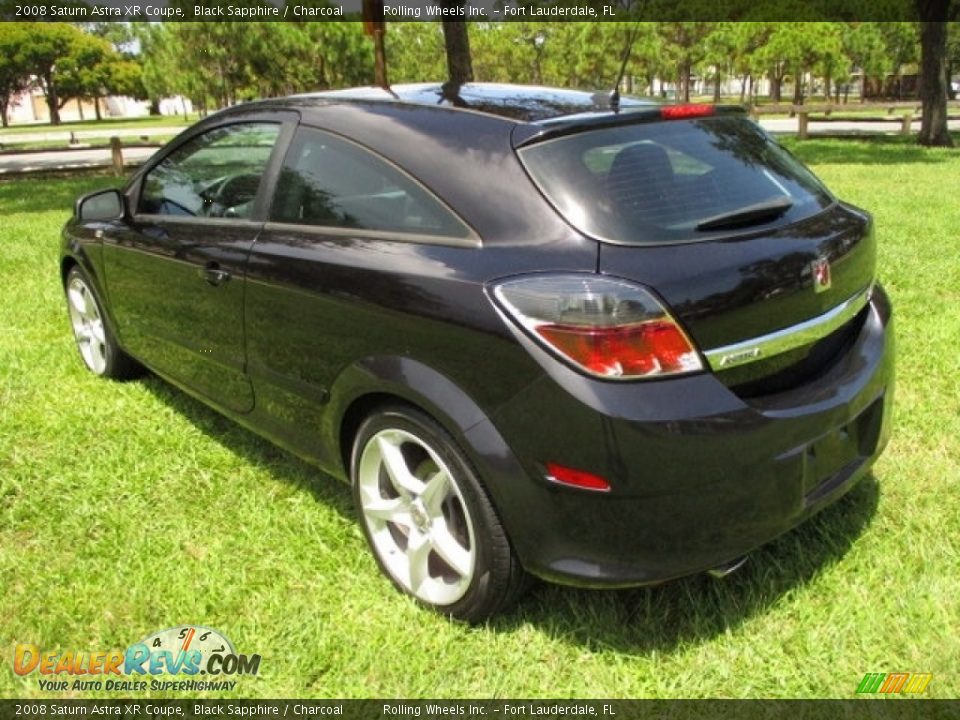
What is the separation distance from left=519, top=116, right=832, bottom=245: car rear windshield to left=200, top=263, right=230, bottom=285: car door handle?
1.31 metres

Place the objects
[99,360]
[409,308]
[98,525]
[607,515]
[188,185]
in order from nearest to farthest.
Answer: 1. [607,515]
2. [409,308]
3. [98,525]
4. [188,185]
5. [99,360]

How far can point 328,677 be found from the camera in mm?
2387

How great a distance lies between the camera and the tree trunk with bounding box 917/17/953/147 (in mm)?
17344

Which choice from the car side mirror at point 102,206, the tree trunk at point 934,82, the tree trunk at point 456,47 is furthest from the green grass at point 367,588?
the tree trunk at point 934,82

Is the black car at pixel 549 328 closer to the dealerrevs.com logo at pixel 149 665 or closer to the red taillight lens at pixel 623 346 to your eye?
the red taillight lens at pixel 623 346

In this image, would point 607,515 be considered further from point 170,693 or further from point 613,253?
point 170,693

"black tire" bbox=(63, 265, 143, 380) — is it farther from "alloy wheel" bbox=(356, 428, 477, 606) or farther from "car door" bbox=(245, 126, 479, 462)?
"alloy wheel" bbox=(356, 428, 477, 606)

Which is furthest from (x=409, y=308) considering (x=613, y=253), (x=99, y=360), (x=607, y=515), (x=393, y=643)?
(x=99, y=360)

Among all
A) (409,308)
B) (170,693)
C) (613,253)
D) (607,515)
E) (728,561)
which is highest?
(613,253)

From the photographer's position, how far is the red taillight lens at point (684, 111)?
267cm

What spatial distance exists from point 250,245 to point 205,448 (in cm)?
122

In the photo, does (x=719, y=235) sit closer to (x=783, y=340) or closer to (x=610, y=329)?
(x=783, y=340)

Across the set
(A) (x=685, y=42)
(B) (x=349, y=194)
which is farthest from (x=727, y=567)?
(A) (x=685, y=42)

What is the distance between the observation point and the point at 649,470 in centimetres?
206
